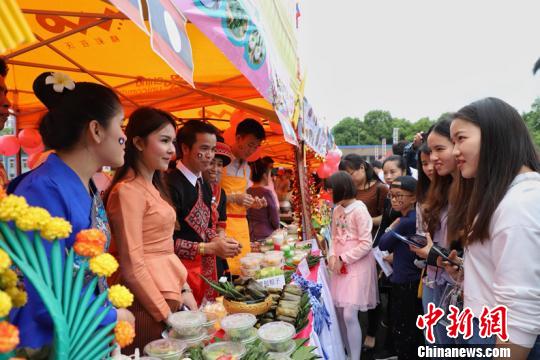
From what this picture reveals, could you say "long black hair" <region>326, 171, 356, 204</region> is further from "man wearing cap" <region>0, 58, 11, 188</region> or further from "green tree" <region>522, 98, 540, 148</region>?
"man wearing cap" <region>0, 58, 11, 188</region>

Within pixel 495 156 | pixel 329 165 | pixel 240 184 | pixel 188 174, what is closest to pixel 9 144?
pixel 240 184

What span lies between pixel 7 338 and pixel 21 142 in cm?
505

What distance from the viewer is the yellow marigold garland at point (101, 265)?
79cm

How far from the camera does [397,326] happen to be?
3139mm

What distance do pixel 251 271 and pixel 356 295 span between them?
60.7 inches

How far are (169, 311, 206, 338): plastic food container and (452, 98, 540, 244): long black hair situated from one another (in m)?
1.35

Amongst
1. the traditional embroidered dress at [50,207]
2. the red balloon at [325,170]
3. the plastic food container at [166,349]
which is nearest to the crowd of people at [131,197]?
the traditional embroidered dress at [50,207]

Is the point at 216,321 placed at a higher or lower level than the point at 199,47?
lower

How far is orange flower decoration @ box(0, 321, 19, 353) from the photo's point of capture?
607 mm

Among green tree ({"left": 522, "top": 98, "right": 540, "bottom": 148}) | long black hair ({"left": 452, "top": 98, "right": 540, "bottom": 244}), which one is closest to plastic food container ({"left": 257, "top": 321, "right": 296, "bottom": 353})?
long black hair ({"left": 452, "top": 98, "right": 540, "bottom": 244})

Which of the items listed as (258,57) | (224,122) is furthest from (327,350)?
(224,122)

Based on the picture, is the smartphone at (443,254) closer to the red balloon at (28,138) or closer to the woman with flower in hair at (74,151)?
the woman with flower in hair at (74,151)

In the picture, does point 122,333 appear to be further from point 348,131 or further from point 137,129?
point 348,131

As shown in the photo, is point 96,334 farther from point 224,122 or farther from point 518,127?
point 224,122
